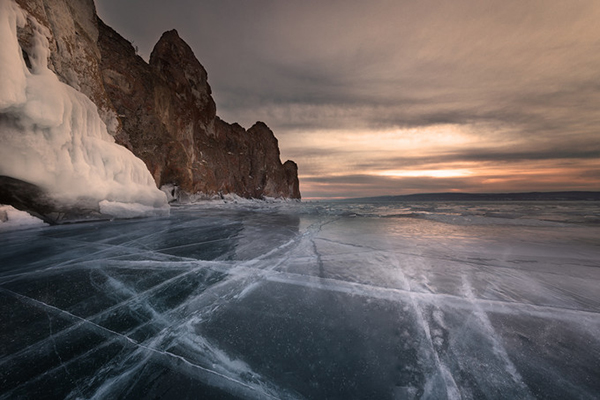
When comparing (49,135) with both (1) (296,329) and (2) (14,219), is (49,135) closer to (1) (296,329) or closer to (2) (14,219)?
(2) (14,219)

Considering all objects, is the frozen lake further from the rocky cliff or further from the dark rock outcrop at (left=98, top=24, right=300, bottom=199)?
the dark rock outcrop at (left=98, top=24, right=300, bottom=199)

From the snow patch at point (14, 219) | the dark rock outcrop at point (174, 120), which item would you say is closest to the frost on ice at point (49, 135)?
the snow patch at point (14, 219)

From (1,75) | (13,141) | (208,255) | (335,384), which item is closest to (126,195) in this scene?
(13,141)

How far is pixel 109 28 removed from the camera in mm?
14281

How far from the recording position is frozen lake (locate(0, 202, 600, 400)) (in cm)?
95

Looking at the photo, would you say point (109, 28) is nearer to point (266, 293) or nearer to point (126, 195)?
point (126, 195)

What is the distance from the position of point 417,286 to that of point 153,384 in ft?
6.85

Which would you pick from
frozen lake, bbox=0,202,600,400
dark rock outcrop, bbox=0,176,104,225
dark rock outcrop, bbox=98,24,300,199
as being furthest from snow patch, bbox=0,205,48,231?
dark rock outcrop, bbox=98,24,300,199

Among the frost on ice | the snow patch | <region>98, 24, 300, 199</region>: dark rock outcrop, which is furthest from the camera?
<region>98, 24, 300, 199</region>: dark rock outcrop

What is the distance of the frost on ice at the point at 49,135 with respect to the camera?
3900mm

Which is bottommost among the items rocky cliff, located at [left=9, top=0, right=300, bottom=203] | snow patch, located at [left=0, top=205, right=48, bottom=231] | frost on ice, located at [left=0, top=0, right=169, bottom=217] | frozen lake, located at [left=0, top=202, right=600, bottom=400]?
frozen lake, located at [left=0, top=202, right=600, bottom=400]

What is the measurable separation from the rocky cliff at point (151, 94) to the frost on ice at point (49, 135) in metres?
1.06

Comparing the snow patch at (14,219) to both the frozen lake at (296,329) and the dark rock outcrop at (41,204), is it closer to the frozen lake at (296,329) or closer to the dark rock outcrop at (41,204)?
the dark rock outcrop at (41,204)

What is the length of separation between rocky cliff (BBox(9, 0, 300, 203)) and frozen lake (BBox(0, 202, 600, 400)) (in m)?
7.12
